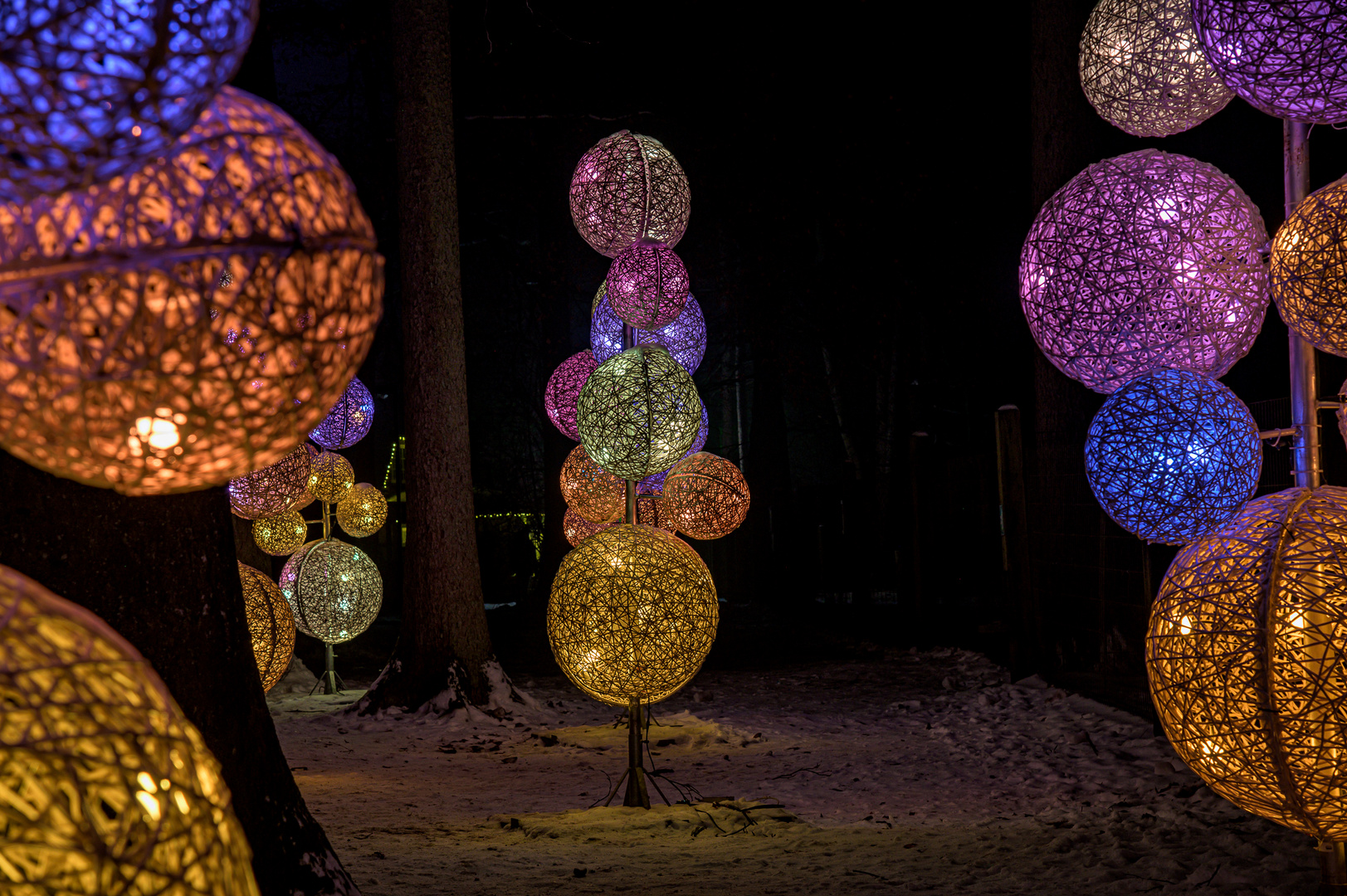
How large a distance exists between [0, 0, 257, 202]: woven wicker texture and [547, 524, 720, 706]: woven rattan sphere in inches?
158

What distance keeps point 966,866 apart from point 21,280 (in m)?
4.38

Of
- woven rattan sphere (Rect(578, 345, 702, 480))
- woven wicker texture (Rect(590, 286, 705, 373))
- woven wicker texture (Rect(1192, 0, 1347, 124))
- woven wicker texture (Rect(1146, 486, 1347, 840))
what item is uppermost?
woven wicker texture (Rect(1192, 0, 1347, 124))

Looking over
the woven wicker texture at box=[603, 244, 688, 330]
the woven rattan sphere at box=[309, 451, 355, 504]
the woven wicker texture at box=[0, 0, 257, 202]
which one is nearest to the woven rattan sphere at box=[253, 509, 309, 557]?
the woven rattan sphere at box=[309, 451, 355, 504]

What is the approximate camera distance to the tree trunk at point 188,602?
8.77 ft

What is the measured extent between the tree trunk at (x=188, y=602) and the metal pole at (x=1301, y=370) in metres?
3.45

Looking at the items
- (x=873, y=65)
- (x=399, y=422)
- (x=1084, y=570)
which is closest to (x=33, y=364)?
(x=1084, y=570)

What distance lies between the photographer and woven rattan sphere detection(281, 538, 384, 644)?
393 inches

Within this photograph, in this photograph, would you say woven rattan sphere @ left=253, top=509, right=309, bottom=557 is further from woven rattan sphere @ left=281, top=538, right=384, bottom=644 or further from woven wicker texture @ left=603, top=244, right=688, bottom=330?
woven wicker texture @ left=603, top=244, right=688, bottom=330

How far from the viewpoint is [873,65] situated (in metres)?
15.7

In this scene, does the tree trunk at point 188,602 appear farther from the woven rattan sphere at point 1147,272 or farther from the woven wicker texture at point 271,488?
the woven wicker texture at point 271,488

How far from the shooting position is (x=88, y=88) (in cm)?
108

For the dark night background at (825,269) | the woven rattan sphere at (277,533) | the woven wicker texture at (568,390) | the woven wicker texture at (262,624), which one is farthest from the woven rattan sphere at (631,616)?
the woven rattan sphere at (277,533)

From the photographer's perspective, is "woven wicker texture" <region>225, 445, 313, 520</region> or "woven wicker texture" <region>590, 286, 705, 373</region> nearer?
"woven wicker texture" <region>590, 286, 705, 373</region>

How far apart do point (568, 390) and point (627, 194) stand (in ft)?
7.17
